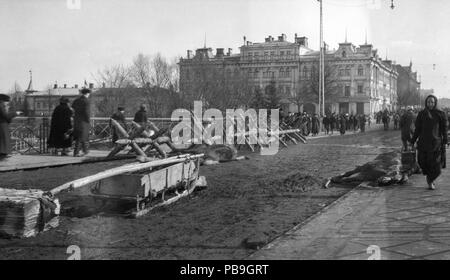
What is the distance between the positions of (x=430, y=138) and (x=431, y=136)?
41 mm

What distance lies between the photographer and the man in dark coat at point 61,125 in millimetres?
11805

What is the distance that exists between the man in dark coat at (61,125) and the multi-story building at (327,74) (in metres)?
45.6

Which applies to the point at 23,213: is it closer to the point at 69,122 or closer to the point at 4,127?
the point at 4,127

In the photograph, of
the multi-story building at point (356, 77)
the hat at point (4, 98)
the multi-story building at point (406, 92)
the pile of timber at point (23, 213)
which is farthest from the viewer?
the multi-story building at point (406, 92)

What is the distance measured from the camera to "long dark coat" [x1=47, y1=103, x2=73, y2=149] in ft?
38.7

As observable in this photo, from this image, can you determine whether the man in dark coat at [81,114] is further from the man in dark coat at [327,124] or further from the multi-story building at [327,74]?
the multi-story building at [327,74]

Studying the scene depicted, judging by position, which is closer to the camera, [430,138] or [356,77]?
[430,138]

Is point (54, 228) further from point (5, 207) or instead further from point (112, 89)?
point (112, 89)

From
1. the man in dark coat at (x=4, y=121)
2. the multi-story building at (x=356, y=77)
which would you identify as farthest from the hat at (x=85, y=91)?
the multi-story building at (x=356, y=77)

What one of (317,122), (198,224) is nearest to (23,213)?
(198,224)

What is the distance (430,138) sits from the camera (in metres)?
8.91

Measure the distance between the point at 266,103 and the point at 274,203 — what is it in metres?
35.3

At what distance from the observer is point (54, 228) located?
19.6 feet
